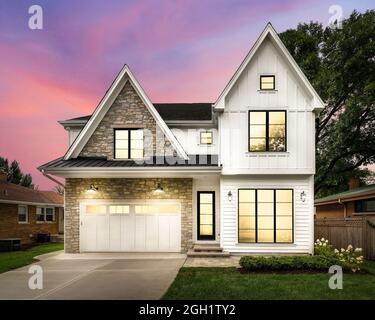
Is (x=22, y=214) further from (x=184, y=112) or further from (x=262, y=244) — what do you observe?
(x=262, y=244)

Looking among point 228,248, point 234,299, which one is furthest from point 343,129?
point 234,299

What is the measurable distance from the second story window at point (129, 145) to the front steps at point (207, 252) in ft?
15.6

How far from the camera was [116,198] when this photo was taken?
14.6 metres

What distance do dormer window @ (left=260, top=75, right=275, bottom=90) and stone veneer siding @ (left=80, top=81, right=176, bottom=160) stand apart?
4768 millimetres

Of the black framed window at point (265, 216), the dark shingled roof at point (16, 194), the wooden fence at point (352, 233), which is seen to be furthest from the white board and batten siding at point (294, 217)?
the dark shingled roof at point (16, 194)

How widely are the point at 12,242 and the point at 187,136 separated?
39.2ft

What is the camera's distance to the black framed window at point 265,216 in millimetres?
13383

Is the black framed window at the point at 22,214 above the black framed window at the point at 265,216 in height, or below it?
below

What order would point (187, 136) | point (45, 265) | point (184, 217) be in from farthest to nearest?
point (187, 136), point (184, 217), point (45, 265)

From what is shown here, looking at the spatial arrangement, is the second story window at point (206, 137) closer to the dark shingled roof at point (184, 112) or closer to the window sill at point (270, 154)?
the dark shingled roof at point (184, 112)

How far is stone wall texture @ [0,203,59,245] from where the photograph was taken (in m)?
20.9

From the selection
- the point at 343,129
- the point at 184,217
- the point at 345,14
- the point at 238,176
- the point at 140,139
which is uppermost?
the point at 345,14

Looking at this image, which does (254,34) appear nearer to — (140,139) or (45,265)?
(140,139)

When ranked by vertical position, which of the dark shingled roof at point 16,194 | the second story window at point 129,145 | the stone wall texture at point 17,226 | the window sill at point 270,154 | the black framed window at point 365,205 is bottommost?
the stone wall texture at point 17,226
